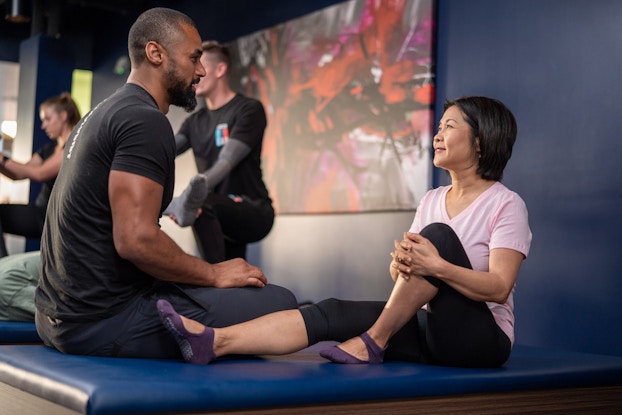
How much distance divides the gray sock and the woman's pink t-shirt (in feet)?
4.82

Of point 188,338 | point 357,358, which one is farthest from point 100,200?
point 357,358

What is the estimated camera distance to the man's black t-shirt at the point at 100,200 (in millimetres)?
1947

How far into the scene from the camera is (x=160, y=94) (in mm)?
2209

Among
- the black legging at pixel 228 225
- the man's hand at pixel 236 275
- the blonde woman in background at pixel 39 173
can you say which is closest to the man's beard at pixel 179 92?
the man's hand at pixel 236 275

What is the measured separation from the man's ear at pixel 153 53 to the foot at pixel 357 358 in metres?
0.87

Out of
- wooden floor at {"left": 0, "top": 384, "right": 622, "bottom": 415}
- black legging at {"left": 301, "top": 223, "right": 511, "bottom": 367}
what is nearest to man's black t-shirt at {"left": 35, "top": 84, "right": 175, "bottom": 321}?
wooden floor at {"left": 0, "top": 384, "right": 622, "bottom": 415}

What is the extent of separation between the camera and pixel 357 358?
2084 mm

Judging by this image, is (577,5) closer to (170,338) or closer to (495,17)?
(495,17)

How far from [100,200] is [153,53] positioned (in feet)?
1.44

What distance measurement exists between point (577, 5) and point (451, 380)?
7.11 feet

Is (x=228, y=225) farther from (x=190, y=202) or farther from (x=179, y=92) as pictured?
(x=179, y=92)

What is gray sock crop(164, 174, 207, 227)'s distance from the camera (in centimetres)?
348

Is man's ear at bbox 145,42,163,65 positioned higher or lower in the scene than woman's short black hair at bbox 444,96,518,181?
higher

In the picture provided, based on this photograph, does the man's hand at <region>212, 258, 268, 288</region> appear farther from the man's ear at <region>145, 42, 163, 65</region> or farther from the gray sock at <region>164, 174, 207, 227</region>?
the gray sock at <region>164, 174, 207, 227</region>
